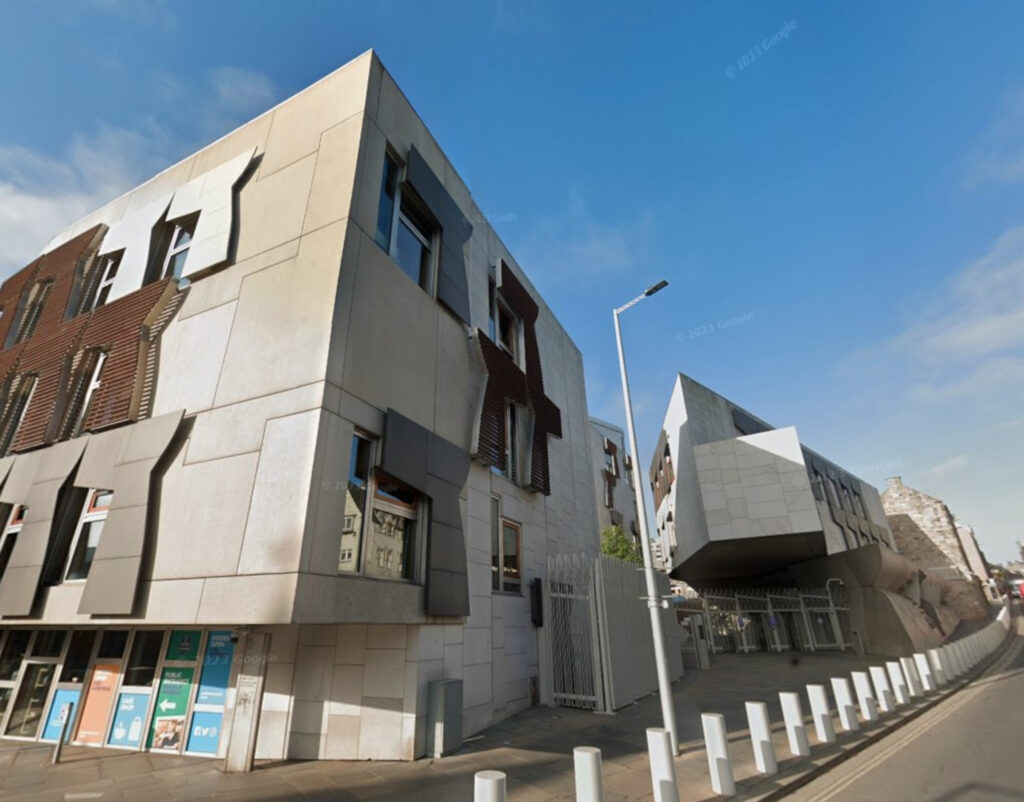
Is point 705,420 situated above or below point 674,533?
A: above

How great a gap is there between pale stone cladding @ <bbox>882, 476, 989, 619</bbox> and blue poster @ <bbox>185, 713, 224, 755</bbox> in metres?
53.1

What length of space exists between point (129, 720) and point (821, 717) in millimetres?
12030

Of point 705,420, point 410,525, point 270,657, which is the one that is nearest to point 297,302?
point 410,525

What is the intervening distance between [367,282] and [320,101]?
4695 millimetres

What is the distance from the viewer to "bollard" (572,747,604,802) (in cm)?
430

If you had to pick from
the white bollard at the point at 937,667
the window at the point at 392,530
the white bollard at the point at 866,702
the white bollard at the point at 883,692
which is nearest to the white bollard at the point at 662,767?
the window at the point at 392,530

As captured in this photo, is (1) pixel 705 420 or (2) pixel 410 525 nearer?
(2) pixel 410 525

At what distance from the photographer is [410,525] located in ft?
27.3

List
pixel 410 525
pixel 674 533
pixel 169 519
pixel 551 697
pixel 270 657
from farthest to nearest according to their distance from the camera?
pixel 674 533 < pixel 551 697 < pixel 410 525 < pixel 270 657 < pixel 169 519

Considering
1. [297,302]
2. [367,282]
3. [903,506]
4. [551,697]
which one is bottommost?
[551,697]

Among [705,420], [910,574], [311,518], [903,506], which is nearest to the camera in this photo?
[311,518]

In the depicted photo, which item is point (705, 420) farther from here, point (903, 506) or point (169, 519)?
point (903, 506)

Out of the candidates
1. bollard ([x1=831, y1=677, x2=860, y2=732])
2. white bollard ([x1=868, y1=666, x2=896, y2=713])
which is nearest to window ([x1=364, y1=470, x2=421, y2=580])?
bollard ([x1=831, y1=677, x2=860, y2=732])

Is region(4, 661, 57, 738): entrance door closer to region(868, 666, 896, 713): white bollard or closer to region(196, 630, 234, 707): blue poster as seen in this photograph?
region(196, 630, 234, 707): blue poster
